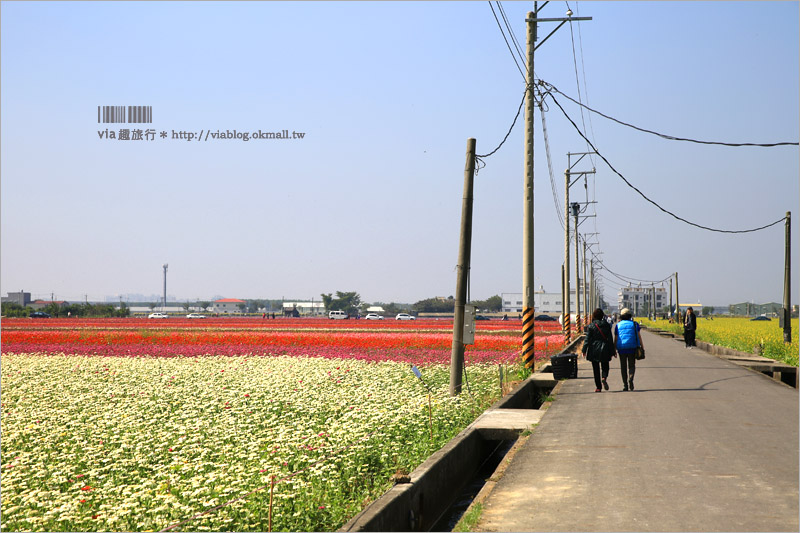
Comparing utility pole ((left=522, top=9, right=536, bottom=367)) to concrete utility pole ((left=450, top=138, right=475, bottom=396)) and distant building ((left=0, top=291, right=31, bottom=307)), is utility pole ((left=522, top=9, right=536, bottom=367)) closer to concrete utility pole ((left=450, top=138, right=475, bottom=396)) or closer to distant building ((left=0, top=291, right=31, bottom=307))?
concrete utility pole ((left=450, top=138, right=475, bottom=396))

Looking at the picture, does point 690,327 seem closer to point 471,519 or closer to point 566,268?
point 566,268

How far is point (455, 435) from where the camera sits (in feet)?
35.2

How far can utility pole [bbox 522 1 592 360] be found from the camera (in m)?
20.8

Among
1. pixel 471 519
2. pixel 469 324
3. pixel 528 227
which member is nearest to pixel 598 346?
pixel 469 324

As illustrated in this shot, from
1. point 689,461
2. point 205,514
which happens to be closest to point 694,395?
point 689,461

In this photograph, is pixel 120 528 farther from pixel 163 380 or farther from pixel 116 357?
pixel 116 357

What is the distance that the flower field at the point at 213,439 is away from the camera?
6.76 metres

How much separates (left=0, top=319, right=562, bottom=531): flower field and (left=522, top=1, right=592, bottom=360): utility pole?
1.62 m

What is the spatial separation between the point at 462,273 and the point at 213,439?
7.18m

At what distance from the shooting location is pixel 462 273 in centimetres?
1578

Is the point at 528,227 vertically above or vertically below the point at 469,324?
above

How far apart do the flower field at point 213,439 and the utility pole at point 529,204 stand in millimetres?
1617

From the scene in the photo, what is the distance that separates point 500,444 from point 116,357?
18.6 metres

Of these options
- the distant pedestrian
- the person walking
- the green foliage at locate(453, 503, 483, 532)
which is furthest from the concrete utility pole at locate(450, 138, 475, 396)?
the distant pedestrian
